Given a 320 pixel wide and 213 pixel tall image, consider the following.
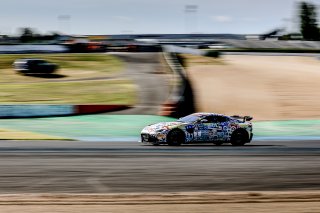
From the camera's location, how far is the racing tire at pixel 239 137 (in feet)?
66.8

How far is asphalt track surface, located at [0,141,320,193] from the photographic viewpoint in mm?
12281

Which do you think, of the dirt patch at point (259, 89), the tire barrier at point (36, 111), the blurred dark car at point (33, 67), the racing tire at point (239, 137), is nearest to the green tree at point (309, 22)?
the dirt patch at point (259, 89)

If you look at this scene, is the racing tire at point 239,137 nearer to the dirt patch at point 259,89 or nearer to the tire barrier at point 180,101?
the tire barrier at point 180,101

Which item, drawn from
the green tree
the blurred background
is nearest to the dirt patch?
the blurred background

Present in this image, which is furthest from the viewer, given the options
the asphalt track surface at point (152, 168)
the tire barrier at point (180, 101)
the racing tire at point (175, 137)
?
the tire barrier at point (180, 101)

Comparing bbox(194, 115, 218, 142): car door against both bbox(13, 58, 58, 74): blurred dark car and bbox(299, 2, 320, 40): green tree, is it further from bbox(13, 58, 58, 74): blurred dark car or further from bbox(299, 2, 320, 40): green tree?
bbox(299, 2, 320, 40): green tree

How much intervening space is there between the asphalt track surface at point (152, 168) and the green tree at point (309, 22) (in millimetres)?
132142

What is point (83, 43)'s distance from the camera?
65.1 metres

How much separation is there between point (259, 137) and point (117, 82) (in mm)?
18765

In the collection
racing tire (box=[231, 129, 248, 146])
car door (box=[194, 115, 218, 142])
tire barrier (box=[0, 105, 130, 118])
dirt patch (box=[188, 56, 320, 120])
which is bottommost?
dirt patch (box=[188, 56, 320, 120])

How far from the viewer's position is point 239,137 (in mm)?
20406

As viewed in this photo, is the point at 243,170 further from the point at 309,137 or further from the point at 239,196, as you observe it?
the point at 309,137

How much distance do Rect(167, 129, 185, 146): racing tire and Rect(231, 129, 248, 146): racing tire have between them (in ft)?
5.52

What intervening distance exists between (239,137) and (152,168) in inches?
263
